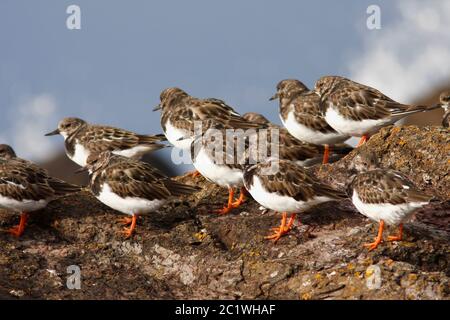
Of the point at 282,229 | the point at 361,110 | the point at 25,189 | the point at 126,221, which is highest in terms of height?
the point at 361,110

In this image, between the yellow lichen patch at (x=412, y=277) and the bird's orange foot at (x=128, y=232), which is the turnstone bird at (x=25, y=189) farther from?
the yellow lichen patch at (x=412, y=277)

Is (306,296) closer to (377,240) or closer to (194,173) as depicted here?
(377,240)

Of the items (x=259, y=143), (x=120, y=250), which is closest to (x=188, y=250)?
(x=120, y=250)

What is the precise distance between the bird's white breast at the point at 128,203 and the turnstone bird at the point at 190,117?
339cm

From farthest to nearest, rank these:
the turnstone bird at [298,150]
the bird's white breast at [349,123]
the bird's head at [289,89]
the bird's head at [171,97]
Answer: the bird's head at [289,89], the bird's head at [171,97], the bird's white breast at [349,123], the turnstone bird at [298,150]

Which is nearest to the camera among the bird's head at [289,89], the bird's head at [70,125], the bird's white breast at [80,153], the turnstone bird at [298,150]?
the turnstone bird at [298,150]

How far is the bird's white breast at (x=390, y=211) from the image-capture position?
13039 mm

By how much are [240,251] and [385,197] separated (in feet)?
9.29

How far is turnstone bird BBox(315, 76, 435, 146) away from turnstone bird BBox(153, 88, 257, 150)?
1.94 meters

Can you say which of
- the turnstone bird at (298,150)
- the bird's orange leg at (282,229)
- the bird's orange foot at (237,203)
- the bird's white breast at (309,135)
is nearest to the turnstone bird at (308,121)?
the bird's white breast at (309,135)

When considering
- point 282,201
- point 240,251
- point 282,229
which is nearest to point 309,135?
point 282,229

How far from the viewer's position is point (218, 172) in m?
15.6

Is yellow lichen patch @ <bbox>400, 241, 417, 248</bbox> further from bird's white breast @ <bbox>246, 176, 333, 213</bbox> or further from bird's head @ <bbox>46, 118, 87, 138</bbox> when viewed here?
bird's head @ <bbox>46, 118, 87, 138</bbox>
